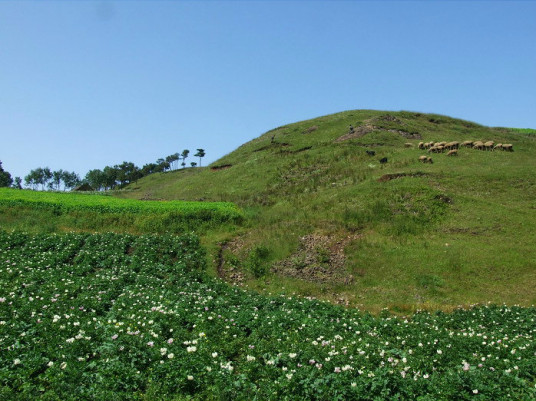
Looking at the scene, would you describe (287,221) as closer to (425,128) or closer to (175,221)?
(175,221)

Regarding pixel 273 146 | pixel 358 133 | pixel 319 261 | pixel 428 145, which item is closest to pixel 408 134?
pixel 358 133

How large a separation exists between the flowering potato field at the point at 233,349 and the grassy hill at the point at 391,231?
4925 mm

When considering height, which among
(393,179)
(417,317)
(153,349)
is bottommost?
(417,317)

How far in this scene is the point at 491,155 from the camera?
45500mm

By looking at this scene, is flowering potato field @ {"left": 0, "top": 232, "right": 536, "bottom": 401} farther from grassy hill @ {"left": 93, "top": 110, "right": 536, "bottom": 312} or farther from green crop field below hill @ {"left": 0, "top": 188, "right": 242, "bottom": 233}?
green crop field below hill @ {"left": 0, "top": 188, "right": 242, "bottom": 233}

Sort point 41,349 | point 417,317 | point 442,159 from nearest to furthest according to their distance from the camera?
point 41,349 → point 417,317 → point 442,159

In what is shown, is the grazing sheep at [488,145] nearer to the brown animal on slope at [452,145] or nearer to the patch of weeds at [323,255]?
the brown animal on slope at [452,145]

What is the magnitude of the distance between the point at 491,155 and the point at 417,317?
36655 millimetres

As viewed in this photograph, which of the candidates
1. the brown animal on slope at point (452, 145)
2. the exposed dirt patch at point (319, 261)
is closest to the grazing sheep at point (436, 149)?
the brown animal on slope at point (452, 145)

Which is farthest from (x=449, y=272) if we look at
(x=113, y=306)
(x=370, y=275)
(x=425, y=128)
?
(x=425, y=128)

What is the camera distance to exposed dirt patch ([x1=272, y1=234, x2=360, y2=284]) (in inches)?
945

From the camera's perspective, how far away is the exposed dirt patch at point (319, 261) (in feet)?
78.8

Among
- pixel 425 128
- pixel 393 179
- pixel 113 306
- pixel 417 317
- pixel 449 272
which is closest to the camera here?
pixel 113 306

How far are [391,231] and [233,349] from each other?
20.6 metres
